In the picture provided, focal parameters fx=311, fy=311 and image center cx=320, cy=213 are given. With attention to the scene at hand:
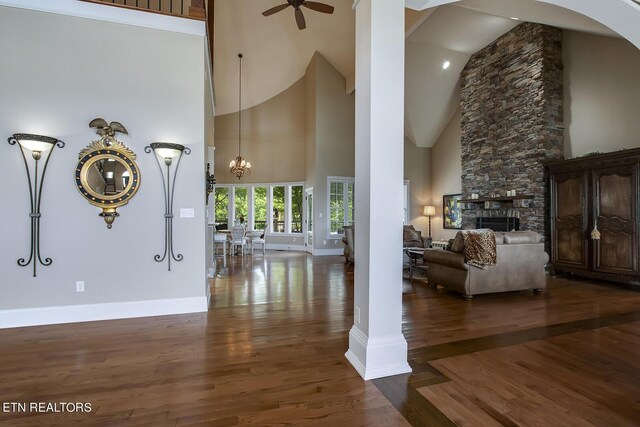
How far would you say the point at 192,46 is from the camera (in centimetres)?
391

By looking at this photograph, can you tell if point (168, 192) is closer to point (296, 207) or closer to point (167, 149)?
point (167, 149)

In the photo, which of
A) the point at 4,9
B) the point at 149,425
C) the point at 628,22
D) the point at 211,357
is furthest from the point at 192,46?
the point at 628,22

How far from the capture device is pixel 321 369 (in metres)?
2.41

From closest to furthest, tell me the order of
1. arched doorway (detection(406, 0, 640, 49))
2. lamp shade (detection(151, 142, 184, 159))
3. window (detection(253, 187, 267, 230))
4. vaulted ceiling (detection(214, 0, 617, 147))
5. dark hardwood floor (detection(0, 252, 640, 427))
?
1. dark hardwood floor (detection(0, 252, 640, 427))
2. arched doorway (detection(406, 0, 640, 49))
3. lamp shade (detection(151, 142, 184, 159))
4. vaulted ceiling (detection(214, 0, 617, 147))
5. window (detection(253, 187, 267, 230))

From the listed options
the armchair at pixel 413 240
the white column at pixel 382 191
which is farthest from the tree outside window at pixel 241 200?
the white column at pixel 382 191

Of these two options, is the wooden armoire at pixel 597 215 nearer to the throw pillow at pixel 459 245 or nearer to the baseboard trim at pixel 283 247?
the throw pillow at pixel 459 245

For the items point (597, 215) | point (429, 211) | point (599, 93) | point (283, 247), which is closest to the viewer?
point (597, 215)

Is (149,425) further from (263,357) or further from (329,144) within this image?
(329,144)

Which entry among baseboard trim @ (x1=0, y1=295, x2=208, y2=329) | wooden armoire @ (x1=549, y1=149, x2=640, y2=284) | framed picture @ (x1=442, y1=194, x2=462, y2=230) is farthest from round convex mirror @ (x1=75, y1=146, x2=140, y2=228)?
framed picture @ (x1=442, y1=194, x2=462, y2=230)

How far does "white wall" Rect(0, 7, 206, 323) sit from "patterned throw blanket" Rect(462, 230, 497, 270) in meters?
3.63

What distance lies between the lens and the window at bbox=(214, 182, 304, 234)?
36.3 ft

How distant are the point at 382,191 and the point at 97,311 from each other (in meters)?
3.47

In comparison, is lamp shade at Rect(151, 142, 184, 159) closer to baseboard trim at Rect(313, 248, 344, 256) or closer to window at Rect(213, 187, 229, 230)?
baseboard trim at Rect(313, 248, 344, 256)

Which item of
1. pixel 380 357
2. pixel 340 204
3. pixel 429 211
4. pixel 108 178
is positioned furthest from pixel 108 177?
pixel 429 211
